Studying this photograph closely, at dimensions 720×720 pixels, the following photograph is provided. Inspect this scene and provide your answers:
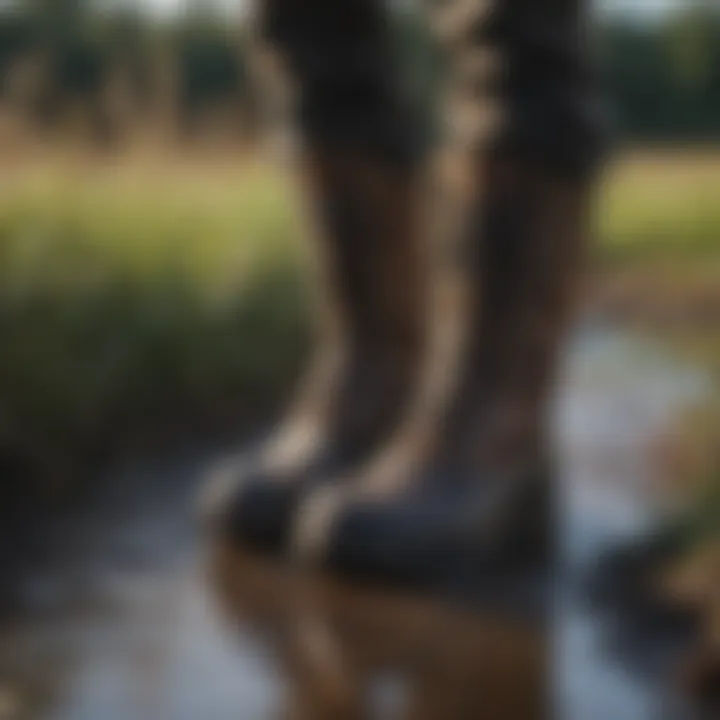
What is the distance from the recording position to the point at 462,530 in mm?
1272

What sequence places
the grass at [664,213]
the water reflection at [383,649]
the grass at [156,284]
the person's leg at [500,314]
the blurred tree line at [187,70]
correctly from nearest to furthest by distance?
the water reflection at [383,649], the person's leg at [500,314], the grass at [156,284], the blurred tree line at [187,70], the grass at [664,213]

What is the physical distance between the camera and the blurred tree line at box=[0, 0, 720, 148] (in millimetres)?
2379

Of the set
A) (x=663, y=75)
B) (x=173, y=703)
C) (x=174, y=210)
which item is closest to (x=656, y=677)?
(x=173, y=703)

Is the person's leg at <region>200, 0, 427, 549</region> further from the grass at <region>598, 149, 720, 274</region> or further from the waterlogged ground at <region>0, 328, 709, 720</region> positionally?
the grass at <region>598, 149, 720, 274</region>

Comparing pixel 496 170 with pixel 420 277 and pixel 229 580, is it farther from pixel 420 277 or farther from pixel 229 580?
pixel 229 580

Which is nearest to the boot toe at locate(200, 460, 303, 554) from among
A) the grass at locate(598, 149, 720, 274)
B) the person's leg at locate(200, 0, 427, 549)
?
the person's leg at locate(200, 0, 427, 549)

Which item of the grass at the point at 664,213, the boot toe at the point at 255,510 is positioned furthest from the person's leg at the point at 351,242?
the grass at the point at 664,213

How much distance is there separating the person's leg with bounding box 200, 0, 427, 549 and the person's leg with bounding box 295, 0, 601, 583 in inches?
2.6

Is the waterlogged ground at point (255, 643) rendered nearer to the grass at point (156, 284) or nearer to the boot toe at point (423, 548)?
the boot toe at point (423, 548)

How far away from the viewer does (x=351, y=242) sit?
1.38 meters

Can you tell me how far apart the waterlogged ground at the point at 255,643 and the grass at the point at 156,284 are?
281 mm

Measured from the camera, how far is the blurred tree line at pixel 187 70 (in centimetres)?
238

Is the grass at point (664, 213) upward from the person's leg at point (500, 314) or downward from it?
upward

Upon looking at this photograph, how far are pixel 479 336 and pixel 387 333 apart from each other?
146 mm
